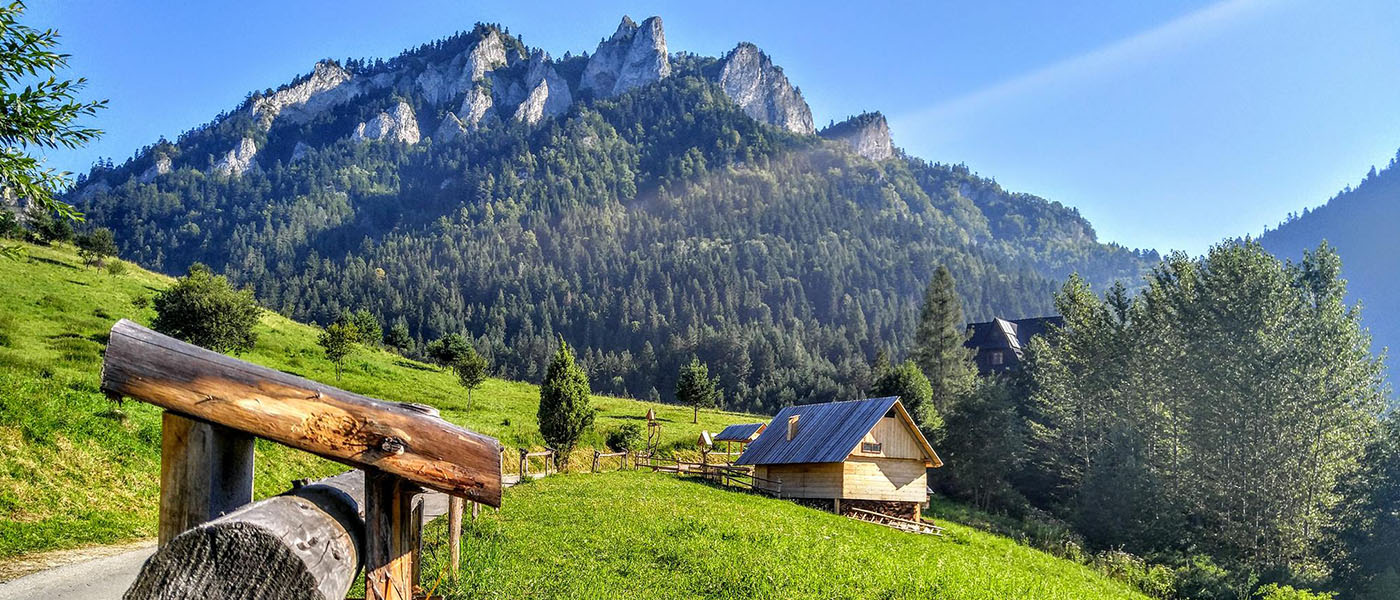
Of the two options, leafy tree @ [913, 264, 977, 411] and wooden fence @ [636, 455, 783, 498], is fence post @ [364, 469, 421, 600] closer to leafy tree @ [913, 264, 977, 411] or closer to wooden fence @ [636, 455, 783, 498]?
wooden fence @ [636, 455, 783, 498]

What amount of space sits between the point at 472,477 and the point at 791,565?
1049cm

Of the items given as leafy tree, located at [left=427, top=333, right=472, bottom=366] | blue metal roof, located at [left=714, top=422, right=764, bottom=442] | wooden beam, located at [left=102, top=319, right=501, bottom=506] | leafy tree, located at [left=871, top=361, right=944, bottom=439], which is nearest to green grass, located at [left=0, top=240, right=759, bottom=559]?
blue metal roof, located at [left=714, top=422, right=764, bottom=442]

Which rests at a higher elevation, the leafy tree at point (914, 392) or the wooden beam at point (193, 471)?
the wooden beam at point (193, 471)

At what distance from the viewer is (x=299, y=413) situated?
3.33 m

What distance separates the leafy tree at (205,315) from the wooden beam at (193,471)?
1355 inches

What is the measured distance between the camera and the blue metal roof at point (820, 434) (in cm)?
3659

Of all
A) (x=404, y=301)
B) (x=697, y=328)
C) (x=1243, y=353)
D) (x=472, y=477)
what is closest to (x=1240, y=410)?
(x=1243, y=353)

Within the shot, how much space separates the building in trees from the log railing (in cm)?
8450

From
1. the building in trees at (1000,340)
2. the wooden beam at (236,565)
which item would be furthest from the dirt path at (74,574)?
the building in trees at (1000,340)

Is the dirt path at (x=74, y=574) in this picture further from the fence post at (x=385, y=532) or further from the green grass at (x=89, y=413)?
the fence post at (x=385, y=532)

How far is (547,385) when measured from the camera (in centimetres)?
3681

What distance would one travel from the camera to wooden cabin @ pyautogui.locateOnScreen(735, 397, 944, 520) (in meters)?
36.3

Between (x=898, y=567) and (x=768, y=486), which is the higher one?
(x=898, y=567)

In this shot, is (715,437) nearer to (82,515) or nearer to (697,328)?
(82,515)
